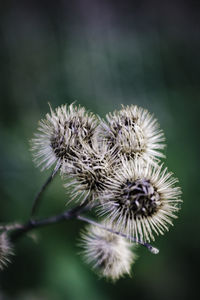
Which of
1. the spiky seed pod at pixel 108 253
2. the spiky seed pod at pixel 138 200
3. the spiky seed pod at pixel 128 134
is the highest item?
the spiky seed pod at pixel 128 134

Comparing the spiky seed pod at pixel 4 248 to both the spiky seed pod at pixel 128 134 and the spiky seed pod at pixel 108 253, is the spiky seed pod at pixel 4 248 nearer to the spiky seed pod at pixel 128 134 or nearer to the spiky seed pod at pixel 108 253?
the spiky seed pod at pixel 108 253

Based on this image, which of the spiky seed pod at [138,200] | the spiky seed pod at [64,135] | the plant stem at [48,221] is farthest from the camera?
the plant stem at [48,221]

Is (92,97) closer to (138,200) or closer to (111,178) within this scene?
(111,178)

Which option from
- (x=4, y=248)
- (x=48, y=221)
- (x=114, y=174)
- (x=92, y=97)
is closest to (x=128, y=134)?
(x=114, y=174)

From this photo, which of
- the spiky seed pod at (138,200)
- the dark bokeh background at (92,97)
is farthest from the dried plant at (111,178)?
the dark bokeh background at (92,97)

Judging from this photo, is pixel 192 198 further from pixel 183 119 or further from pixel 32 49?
pixel 32 49

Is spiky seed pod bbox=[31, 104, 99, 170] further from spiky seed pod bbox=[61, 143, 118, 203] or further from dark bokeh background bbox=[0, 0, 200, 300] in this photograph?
dark bokeh background bbox=[0, 0, 200, 300]

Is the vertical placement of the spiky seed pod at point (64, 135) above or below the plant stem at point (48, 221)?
above

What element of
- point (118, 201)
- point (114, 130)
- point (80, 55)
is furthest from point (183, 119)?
point (118, 201)
